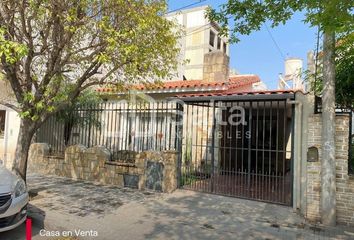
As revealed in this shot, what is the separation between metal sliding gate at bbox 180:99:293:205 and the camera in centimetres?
816

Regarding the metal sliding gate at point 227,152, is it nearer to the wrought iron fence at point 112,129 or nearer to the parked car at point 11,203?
the wrought iron fence at point 112,129

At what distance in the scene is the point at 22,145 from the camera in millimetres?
6969

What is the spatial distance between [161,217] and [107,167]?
3.58 meters

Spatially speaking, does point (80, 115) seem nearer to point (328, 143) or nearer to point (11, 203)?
point (11, 203)

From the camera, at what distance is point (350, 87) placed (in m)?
7.28

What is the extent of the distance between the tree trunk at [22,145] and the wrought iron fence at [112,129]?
3.34 m

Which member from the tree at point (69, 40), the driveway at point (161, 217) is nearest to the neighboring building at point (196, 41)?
the tree at point (69, 40)

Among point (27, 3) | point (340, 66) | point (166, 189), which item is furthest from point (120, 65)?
point (340, 66)

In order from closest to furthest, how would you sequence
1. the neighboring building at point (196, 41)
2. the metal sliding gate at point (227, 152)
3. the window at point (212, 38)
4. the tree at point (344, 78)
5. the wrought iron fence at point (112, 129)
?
the tree at point (344, 78) < the metal sliding gate at point (227, 152) < the wrought iron fence at point (112, 129) < the neighboring building at point (196, 41) < the window at point (212, 38)

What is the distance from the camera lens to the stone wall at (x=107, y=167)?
326 inches

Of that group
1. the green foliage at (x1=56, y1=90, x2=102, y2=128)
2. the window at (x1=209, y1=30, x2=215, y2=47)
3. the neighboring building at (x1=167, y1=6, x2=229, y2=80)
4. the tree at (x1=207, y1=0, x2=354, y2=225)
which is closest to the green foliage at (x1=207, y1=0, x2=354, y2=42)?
the tree at (x1=207, y1=0, x2=354, y2=225)

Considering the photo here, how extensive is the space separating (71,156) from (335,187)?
7841 millimetres

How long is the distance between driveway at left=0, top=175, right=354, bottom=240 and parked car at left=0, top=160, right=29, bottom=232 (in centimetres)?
33

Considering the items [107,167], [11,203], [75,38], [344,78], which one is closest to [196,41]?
[107,167]
